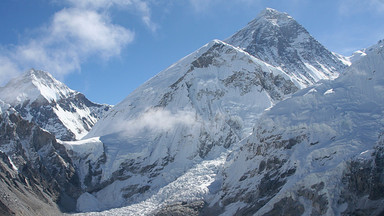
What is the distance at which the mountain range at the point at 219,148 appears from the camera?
2862 inches

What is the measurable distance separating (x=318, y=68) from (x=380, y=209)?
135 metres

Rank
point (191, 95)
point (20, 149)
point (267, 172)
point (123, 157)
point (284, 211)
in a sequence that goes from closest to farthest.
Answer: point (284, 211)
point (267, 172)
point (20, 149)
point (123, 157)
point (191, 95)

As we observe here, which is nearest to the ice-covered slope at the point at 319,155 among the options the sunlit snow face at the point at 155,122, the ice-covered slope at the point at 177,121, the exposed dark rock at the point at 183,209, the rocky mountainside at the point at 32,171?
the exposed dark rock at the point at 183,209

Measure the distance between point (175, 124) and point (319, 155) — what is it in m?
63.4

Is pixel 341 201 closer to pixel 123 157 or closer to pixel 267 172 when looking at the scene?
pixel 267 172

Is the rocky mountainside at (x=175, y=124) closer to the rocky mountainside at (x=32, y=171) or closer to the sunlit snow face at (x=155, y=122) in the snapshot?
the sunlit snow face at (x=155, y=122)

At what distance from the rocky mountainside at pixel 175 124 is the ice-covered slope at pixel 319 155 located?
2281 centimetres

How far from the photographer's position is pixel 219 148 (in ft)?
413

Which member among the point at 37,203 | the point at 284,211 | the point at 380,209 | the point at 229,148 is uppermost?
the point at 37,203

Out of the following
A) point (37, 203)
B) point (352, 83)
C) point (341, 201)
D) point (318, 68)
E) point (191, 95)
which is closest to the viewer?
point (341, 201)

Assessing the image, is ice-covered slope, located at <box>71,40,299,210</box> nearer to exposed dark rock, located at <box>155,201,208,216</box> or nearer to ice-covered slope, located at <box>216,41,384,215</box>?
exposed dark rock, located at <box>155,201,208,216</box>

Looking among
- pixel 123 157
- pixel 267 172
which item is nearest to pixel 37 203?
pixel 123 157

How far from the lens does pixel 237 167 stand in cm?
9762

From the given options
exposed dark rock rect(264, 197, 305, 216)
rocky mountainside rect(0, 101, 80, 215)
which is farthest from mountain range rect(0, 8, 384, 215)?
rocky mountainside rect(0, 101, 80, 215)
